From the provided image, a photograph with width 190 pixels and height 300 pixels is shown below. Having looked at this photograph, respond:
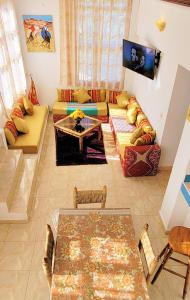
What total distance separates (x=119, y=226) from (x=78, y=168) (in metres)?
2.49

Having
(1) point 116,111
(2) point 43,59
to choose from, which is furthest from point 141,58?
(2) point 43,59

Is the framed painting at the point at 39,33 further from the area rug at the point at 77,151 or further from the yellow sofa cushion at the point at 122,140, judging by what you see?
the yellow sofa cushion at the point at 122,140

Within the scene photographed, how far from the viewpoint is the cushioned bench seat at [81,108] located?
21.5 ft

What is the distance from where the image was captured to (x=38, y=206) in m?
4.14

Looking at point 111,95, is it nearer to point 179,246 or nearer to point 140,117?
point 140,117

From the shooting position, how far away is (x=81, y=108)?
21.7ft

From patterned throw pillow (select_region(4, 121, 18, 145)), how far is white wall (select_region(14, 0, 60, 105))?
232 cm

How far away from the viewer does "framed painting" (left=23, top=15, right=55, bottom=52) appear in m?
6.09

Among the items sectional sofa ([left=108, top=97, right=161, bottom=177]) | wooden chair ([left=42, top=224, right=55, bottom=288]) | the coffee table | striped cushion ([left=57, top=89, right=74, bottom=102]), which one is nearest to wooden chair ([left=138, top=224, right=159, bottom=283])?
wooden chair ([left=42, top=224, right=55, bottom=288])

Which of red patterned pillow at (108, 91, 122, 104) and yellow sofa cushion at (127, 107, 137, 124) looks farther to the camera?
red patterned pillow at (108, 91, 122, 104)

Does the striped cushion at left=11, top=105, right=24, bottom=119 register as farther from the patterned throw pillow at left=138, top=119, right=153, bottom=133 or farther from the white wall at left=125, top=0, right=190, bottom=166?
the white wall at left=125, top=0, right=190, bottom=166

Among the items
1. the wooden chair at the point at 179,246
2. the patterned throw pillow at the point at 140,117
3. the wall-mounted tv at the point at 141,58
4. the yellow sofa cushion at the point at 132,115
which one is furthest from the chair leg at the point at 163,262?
the yellow sofa cushion at the point at 132,115

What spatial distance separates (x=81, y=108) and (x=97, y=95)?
72cm

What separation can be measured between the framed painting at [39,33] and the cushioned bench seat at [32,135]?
1.76 metres
